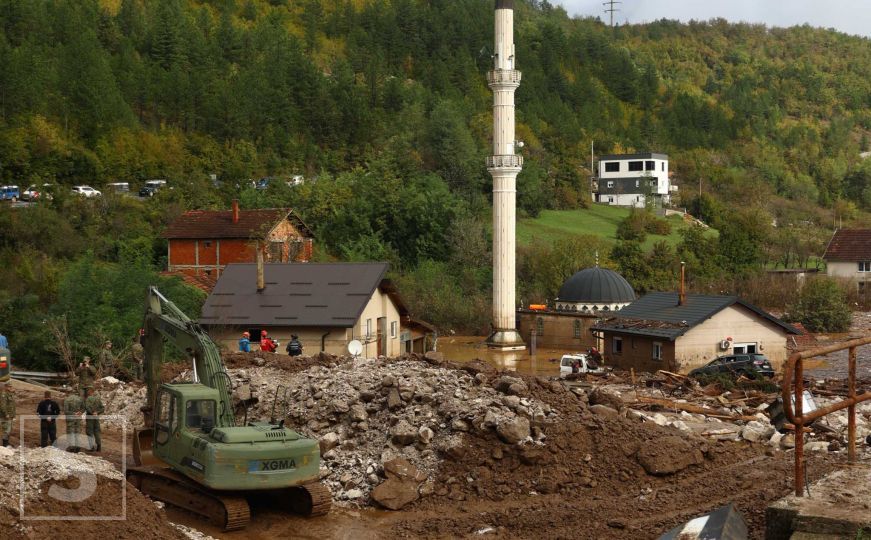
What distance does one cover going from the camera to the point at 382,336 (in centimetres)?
3981

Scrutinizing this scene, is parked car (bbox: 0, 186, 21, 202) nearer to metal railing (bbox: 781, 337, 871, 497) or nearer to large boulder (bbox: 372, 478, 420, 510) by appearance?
large boulder (bbox: 372, 478, 420, 510)

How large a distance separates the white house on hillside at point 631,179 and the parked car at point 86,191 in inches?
2368

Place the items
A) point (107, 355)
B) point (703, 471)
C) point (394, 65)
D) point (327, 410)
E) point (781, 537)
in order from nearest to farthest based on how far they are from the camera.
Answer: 1. point (781, 537)
2. point (703, 471)
3. point (327, 410)
4. point (107, 355)
5. point (394, 65)

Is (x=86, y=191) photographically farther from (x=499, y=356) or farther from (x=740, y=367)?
(x=740, y=367)

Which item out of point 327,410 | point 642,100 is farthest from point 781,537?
point 642,100

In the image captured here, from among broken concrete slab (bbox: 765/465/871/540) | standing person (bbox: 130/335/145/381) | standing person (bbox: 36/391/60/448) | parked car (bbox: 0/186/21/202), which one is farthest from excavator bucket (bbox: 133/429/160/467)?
parked car (bbox: 0/186/21/202)

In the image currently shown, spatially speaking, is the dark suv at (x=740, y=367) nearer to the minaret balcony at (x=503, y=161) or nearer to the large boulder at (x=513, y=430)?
the large boulder at (x=513, y=430)

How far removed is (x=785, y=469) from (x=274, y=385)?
11.6m

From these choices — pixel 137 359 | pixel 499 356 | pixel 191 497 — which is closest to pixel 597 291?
pixel 499 356

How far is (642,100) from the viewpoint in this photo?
15700cm

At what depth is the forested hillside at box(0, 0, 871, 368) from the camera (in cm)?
6250

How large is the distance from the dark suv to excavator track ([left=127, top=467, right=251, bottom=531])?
1968cm

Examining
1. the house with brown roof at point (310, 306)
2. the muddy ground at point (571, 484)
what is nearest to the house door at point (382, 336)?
the house with brown roof at point (310, 306)

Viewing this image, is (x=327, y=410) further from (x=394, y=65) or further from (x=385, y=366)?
(x=394, y=65)
